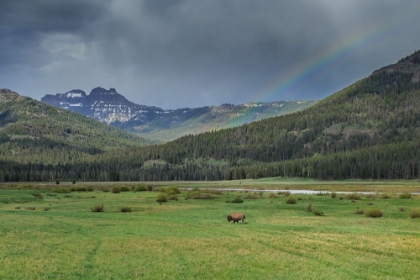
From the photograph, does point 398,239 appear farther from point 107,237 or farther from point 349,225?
point 107,237

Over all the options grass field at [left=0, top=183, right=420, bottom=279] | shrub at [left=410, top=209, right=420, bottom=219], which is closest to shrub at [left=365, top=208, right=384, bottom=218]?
shrub at [left=410, top=209, right=420, bottom=219]

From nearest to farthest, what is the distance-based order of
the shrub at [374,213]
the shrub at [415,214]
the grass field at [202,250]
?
the grass field at [202,250], the shrub at [415,214], the shrub at [374,213]

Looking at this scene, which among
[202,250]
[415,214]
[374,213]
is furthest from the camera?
[374,213]

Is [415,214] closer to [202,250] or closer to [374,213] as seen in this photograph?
[374,213]

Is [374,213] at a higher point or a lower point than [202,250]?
higher

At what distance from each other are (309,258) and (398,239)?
8660 millimetres

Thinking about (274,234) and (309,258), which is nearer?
(309,258)

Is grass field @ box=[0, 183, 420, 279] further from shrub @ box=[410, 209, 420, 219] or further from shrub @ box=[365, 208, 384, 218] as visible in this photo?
shrub @ box=[365, 208, 384, 218]

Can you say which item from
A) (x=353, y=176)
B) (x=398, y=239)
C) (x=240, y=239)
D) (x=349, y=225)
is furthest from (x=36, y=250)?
(x=353, y=176)

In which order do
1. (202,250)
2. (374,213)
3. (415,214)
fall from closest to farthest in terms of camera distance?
(202,250) < (415,214) < (374,213)

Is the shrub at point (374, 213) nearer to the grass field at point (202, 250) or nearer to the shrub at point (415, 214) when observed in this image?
the shrub at point (415, 214)

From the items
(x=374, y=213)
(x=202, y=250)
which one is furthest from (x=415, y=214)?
(x=202, y=250)

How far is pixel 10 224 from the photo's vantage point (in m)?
29.9

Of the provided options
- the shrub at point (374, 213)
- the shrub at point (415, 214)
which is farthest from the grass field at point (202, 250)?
the shrub at point (374, 213)
